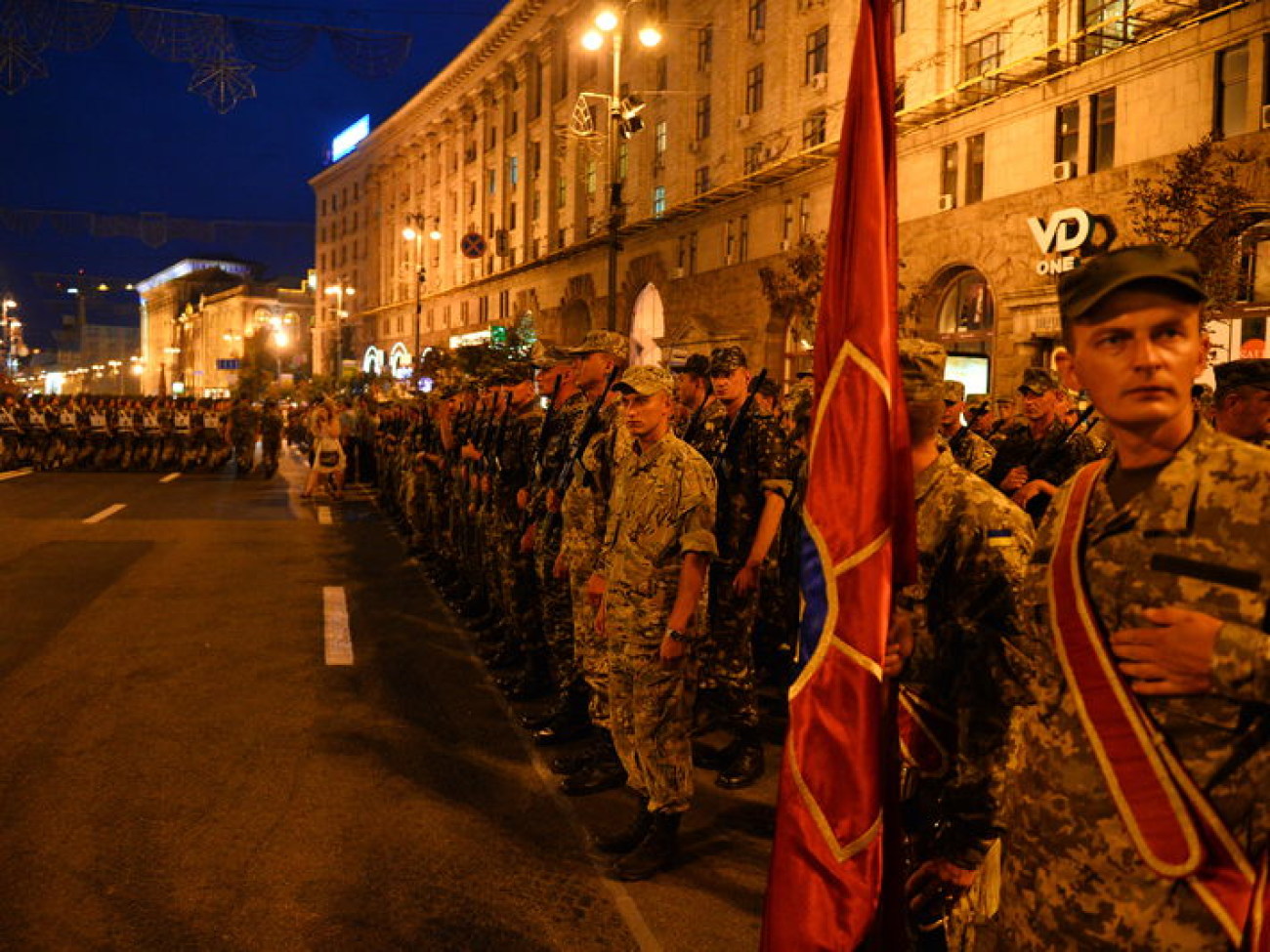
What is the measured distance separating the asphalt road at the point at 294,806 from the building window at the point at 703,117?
3055 cm

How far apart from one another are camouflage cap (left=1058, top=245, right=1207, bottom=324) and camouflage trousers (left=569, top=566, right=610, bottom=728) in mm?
3728

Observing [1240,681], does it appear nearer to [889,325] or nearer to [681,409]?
[889,325]

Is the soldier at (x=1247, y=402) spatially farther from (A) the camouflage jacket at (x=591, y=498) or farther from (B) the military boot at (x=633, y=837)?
(B) the military boot at (x=633, y=837)

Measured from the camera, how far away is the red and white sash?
1.74 m

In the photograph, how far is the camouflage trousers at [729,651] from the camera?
5.90 metres

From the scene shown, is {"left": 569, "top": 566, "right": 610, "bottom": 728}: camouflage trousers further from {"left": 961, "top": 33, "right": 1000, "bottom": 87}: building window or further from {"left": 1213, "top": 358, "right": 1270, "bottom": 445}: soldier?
{"left": 961, "top": 33, "right": 1000, "bottom": 87}: building window

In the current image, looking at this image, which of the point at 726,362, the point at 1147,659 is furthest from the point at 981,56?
the point at 1147,659

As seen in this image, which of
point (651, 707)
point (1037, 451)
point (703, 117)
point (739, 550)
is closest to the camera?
point (651, 707)

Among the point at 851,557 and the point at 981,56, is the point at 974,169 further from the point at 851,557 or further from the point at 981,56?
the point at 851,557

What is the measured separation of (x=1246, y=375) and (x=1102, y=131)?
17.5 meters

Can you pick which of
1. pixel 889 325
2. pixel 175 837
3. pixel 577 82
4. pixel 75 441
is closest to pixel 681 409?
pixel 175 837

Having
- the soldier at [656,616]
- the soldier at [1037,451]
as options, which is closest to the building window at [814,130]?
the soldier at [1037,451]

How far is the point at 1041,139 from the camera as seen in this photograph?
71.1 ft

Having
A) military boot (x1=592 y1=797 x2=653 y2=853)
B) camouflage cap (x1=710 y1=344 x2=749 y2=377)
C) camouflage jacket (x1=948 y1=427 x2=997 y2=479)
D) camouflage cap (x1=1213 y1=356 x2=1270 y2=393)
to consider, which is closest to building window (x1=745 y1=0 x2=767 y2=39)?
camouflage jacket (x1=948 y1=427 x2=997 y2=479)
